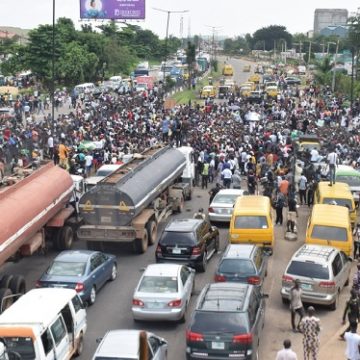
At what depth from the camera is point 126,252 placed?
23.9m

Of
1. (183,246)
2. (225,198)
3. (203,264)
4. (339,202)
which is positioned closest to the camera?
(183,246)

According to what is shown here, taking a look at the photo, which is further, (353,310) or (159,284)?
(159,284)

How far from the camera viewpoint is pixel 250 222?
22.8m

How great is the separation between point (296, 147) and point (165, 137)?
9171 millimetres

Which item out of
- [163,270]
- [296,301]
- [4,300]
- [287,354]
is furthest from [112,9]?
[287,354]

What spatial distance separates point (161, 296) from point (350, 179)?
15.6 meters

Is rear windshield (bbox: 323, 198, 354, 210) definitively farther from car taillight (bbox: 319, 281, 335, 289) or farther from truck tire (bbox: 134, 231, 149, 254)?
car taillight (bbox: 319, 281, 335, 289)

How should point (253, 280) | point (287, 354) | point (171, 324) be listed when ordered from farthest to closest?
point (253, 280) < point (171, 324) < point (287, 354)

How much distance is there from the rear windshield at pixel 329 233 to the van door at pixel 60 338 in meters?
9.85

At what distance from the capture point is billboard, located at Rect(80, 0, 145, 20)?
78.7m

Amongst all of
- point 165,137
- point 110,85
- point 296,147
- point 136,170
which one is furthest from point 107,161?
point 110,85

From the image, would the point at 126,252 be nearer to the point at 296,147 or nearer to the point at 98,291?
the point at 98,291

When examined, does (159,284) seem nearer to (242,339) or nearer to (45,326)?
(242,339)

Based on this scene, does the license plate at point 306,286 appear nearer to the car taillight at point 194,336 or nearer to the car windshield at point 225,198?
the car taillight at point 194,336
